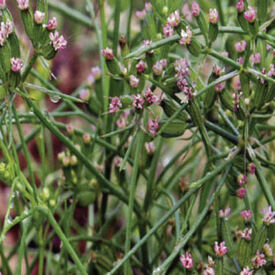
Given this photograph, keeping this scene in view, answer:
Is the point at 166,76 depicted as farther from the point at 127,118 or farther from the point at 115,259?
the point at 115,259

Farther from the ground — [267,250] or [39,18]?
[39,18]

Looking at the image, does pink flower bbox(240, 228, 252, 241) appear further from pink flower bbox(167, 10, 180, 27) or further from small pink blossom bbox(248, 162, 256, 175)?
pink flower bbox(167, 10, 180, 27)

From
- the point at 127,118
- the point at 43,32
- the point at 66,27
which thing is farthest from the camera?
the point at 66,27

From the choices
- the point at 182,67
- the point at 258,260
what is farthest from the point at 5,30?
the point at 258,260

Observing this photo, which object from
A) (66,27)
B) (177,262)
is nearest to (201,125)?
(177,262)

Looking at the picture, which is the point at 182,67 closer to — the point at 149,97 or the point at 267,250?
the point at 149,97

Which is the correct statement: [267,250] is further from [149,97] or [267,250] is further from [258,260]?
[149,97]

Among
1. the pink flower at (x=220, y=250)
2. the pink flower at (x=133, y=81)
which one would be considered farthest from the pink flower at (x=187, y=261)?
the pink flower at (x=133, y=81)

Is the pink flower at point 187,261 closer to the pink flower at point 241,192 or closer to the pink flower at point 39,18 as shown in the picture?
the pink flower at point 241,192

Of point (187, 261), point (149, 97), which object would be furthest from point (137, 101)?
point (187, 261)
